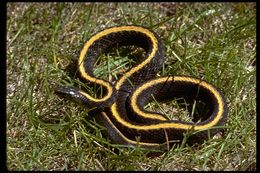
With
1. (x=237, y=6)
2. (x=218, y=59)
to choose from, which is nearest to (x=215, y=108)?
(x=218, y=59)

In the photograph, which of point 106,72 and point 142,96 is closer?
point 142,96

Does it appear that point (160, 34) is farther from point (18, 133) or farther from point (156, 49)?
point (18, 133)

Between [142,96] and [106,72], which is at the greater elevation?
[106,72]
